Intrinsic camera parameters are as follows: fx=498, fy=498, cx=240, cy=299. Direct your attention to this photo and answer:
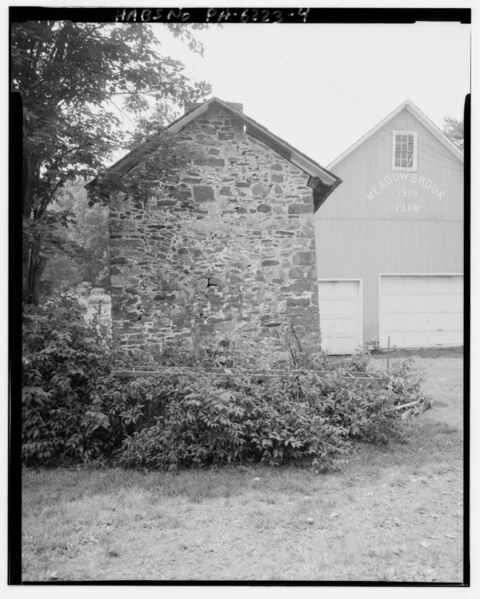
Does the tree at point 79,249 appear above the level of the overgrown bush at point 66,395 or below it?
above

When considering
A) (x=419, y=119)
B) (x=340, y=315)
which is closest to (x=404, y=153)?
(x=419, y=119)

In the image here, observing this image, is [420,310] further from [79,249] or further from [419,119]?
[79,249]

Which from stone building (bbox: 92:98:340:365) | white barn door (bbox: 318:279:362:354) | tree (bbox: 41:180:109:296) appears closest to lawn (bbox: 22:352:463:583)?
tree (bbox: 41:180:109:296)

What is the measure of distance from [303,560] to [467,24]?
330 cm

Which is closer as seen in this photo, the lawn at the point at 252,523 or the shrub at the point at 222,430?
the lawn at the point at 252,523

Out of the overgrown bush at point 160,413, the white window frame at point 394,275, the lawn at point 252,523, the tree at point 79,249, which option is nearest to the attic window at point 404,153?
the white window frame at point 394,275

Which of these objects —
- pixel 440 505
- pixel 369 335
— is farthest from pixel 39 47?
pixel 369 335

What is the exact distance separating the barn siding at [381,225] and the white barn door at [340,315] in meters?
0.16

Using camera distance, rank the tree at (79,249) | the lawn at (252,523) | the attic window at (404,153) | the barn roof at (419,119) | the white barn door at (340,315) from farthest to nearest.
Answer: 1. the white barn door at (340,315)
2. the attic window at (404,153)
3. the barn roof at (419,119)
4. the tree at (79,249)
5. the lawn at (252,523)

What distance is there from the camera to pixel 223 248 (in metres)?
6.90

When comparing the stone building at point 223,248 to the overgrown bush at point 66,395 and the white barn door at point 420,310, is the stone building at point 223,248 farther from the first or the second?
the white barn door at point 420,310

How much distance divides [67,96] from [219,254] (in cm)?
303

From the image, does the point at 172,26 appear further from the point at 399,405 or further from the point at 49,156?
the point at 399,405

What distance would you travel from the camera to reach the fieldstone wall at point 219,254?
22.2ft
